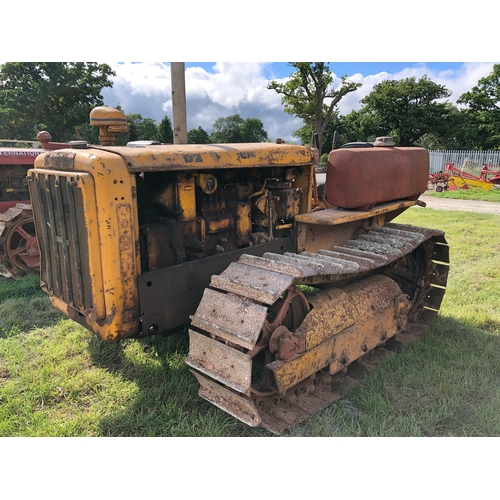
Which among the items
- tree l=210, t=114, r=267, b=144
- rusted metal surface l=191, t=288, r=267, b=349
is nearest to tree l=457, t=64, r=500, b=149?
tree l=210, t=114, r=267, b=144

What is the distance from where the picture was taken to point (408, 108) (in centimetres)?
3072

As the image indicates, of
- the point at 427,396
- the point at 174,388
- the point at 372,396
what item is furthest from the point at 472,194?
the point at 174,388

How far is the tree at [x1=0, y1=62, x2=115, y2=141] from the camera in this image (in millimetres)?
11289

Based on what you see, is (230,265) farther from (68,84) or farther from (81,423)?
(68,84)

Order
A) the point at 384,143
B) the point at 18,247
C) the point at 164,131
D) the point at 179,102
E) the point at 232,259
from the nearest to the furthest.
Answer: the point at 232,259, the point at 384,143, the point at 179,102, the point at 18,247, the point at 164,131

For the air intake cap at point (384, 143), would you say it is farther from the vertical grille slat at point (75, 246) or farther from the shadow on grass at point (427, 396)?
the vertical grille slat at point (75, 246)

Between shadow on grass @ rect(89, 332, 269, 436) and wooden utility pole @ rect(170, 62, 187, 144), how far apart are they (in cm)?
281

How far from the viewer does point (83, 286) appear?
9.43 feet

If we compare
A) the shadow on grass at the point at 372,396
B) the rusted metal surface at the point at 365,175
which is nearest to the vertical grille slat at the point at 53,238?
the shadow on grass at the point at 372,396

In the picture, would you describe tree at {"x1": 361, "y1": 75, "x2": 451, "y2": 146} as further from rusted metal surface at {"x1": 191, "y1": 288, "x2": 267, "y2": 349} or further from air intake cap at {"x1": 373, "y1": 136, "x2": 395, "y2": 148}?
rusted metal surface at {"x1": 191, "y1": 288, "x2": 267, "y2": 349}

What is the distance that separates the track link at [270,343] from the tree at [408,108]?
2976 centimetres

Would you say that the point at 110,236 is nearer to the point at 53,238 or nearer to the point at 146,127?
the point at 53,238

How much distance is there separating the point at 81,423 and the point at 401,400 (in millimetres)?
2287

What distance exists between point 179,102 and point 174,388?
372 cm
